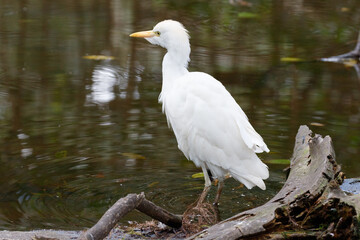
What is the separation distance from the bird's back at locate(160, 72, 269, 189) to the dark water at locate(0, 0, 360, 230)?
27 centimetres

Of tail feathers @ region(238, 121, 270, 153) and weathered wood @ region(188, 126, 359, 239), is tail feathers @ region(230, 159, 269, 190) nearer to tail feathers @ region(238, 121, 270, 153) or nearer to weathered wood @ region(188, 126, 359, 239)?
tail feathers @ region(238, 121, 270, 153)

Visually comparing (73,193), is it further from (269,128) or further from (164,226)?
(269,128)

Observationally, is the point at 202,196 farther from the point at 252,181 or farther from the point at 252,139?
the point at 252,139

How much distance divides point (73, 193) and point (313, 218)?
2.00 m

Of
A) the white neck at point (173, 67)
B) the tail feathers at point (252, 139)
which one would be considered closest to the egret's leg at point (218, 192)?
the tail feathers at point (252, 139)

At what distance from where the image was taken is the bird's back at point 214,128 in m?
4.27

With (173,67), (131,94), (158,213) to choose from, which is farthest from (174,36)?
(131,94)

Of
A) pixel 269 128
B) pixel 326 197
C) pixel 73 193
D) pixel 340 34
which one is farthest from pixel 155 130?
pixel 340 34

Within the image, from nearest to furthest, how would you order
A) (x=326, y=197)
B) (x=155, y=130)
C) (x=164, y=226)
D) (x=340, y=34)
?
1. (x=326, y=197)
2. (x=164, y=226)
3. (x=155, y=130)
4. (x=340, y=34)

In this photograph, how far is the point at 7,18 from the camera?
9.92 metres

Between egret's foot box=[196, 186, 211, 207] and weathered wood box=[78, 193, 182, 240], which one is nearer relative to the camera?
weathered wood box=[78, 193, 182, 240]

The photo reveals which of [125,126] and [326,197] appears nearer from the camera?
[326,197]

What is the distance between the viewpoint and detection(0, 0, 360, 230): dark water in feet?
14.8

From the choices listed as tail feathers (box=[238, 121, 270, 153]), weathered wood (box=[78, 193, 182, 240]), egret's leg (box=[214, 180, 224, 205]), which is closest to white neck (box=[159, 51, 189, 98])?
tail feathers (box=[238, 121, 270, 153])
